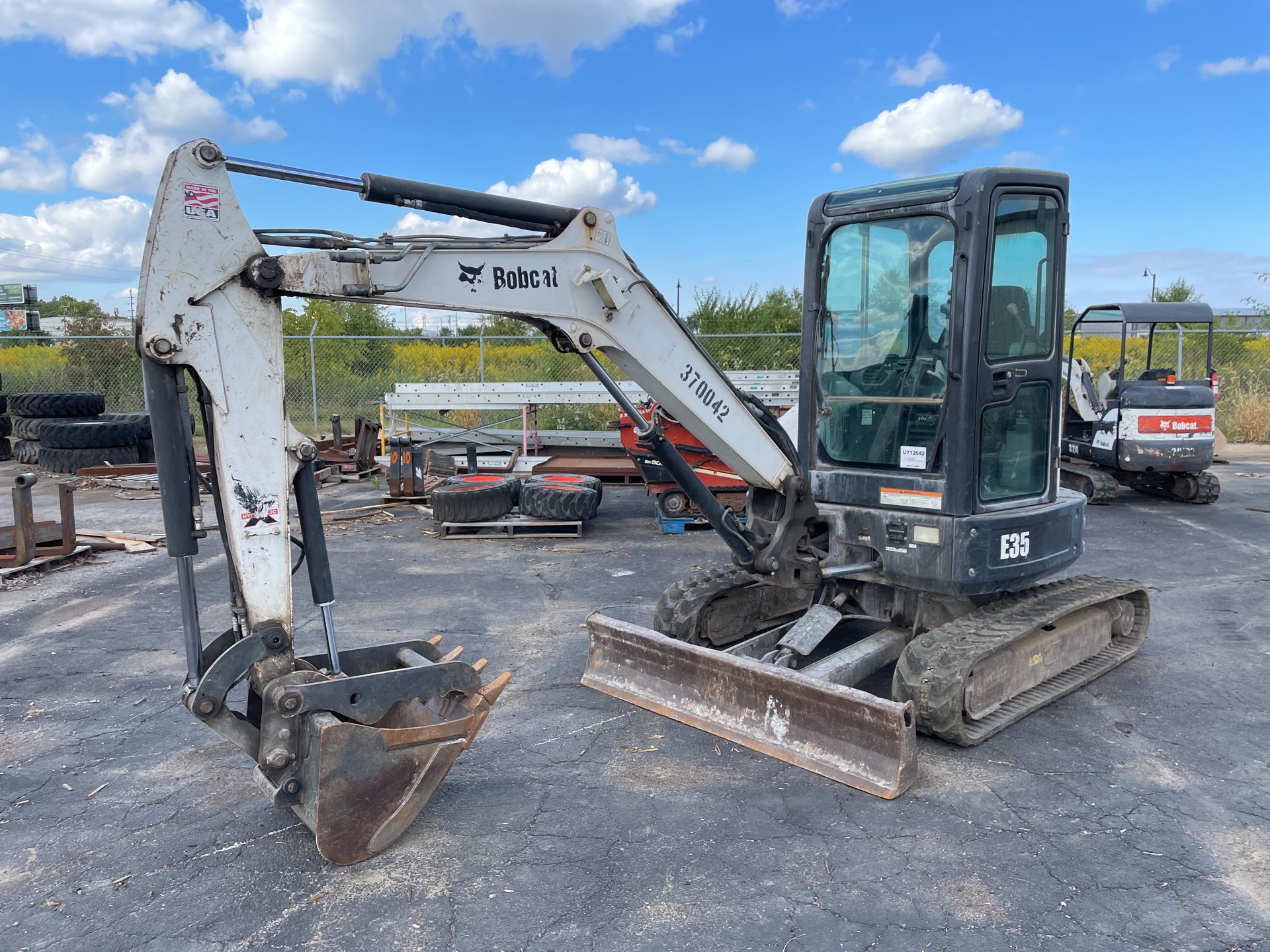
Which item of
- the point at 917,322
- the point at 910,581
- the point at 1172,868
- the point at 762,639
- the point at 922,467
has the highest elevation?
the point at 917,322

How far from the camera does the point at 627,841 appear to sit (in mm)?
3695

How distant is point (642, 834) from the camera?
3.76m

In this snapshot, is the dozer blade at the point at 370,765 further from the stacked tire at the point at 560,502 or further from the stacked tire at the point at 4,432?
the stacked tire at the point at 4,432

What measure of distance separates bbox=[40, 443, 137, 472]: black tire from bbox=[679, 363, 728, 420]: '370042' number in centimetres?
1408

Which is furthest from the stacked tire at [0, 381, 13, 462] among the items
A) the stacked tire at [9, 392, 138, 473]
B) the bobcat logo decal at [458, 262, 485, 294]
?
the bobcat logo decal at [458, 262, 485, 294]

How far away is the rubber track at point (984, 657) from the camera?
4.38 metres

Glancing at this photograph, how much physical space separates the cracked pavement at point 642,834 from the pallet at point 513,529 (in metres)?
3.85

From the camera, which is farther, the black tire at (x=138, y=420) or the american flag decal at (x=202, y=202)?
the black tire at (x=138, y=420)

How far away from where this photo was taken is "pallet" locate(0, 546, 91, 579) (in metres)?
8.23

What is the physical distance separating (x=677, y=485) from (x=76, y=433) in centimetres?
1134

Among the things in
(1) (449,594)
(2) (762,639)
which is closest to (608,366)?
(1) (449,594)

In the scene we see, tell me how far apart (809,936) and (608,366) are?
57.2ft

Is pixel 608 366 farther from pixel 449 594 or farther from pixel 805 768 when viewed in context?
pixel 805 768

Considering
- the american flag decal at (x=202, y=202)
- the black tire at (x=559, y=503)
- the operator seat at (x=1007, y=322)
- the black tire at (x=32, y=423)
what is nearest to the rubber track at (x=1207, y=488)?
the black tire at (x=559, y=503)
